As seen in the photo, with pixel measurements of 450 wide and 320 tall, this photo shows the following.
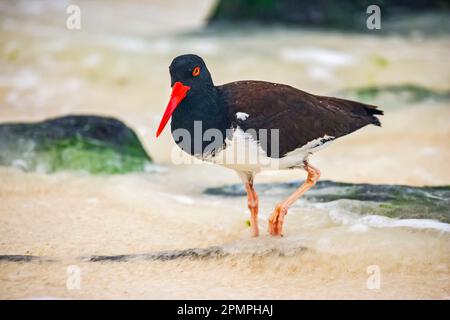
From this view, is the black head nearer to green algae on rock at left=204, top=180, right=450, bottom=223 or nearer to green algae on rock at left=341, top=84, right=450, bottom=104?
green algae on rock at left=204, top=180, right=450, bottom=223

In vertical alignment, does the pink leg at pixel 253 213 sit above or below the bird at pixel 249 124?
below

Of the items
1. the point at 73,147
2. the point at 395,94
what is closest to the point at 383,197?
the point at 73,147

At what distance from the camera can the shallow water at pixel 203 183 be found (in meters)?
4.76

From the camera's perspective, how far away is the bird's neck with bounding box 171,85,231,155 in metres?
4.91

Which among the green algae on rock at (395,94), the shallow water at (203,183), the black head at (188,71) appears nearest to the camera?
the shallow water at (203,183)

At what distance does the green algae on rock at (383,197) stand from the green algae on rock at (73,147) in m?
1.10

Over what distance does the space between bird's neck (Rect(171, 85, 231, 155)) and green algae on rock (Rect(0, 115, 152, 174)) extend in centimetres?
201

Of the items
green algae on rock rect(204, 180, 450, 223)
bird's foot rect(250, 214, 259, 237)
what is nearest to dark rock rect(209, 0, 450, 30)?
green algae on rock rect(204, 180, 450, 223)

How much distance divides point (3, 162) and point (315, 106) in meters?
3.19

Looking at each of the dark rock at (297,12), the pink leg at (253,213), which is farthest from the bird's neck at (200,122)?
the dark rock at (297,12)

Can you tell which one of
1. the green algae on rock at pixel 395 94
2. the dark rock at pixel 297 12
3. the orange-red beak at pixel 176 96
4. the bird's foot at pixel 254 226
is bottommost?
the bird's foot at pixel 254 226

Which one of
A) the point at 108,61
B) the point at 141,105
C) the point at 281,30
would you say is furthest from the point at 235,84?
the point at 281,30

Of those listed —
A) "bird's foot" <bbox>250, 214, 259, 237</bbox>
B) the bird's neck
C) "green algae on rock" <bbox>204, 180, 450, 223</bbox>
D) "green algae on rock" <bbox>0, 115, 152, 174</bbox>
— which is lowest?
"bird's foot" <bbox>250, 214, 259, 237</bbox>

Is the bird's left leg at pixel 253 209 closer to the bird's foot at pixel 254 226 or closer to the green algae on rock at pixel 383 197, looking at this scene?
the bird's foot at pixel 254 226
